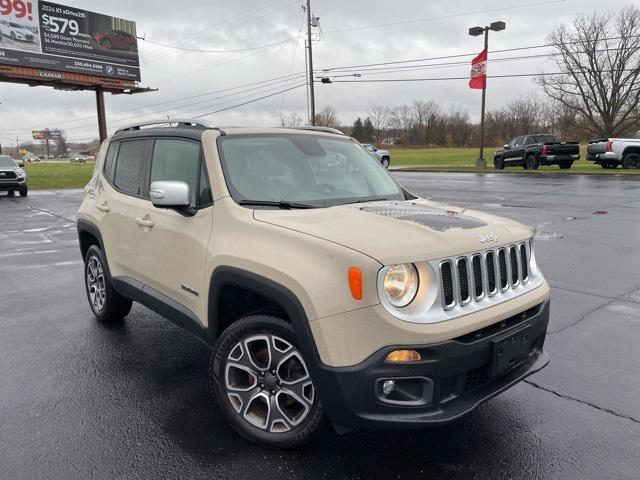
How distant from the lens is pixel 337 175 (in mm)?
3945

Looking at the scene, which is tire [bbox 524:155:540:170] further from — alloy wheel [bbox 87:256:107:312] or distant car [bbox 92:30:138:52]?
distant car [bbox 92:30:138:52]

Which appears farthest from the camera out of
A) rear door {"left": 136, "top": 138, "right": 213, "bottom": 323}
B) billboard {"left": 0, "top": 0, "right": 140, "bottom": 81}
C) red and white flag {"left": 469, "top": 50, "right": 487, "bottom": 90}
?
billboard {"left": 0, "top": 0, "right": 140, "bottom": 81}

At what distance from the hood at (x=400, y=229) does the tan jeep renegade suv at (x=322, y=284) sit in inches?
0.5

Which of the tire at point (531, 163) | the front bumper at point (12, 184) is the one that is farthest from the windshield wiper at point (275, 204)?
the tire at point (531, 163)

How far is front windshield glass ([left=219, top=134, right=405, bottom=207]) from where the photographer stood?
346 centimetres

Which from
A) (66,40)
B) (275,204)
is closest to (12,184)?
(66,40)

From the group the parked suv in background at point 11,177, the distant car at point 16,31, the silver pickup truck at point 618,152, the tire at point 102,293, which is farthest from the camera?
the distant car at point 16,31

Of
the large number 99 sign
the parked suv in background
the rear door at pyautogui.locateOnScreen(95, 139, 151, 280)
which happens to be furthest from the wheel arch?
the large number 99 sign

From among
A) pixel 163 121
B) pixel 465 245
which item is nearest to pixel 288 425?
pixel 465 245

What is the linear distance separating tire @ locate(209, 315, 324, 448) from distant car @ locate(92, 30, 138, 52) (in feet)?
135

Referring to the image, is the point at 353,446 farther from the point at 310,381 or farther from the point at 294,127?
the point at 294,127

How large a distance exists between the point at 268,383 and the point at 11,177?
2243cm

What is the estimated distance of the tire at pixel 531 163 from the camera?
93.2 ft

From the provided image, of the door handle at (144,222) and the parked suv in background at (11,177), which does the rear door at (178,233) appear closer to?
the door handle at (144,222)
